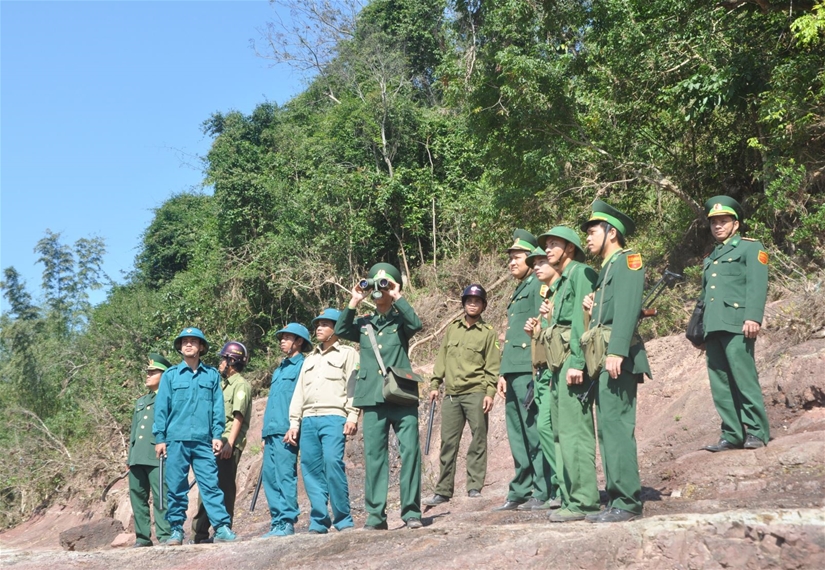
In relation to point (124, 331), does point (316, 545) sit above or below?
below

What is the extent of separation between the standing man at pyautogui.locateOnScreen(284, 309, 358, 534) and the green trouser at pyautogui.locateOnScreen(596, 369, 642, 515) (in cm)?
249

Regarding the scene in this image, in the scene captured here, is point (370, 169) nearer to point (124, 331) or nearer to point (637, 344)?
point (124, 331)

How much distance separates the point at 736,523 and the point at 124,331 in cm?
2002

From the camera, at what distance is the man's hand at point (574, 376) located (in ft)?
20.1

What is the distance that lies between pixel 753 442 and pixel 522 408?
198 cm

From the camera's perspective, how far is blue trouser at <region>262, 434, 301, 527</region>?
834cm

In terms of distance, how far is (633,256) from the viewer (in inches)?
238

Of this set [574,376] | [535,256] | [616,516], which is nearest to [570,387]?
[574,376]

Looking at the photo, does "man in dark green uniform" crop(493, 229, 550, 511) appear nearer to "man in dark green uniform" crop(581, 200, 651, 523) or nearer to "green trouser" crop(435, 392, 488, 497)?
"green trouser" crop(435, 392, 488, 497)

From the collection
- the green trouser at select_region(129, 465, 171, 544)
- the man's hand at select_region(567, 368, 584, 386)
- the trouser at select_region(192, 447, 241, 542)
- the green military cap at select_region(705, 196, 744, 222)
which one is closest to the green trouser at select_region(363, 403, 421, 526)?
the man's hand at select_region(567, 368, 584, 386)

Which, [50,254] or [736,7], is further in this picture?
[50,254]

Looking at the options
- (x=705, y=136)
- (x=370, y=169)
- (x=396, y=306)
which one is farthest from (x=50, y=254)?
(x=396, y=306)

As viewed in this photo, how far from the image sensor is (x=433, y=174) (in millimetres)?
23219

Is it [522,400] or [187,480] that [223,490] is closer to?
[187,480]
